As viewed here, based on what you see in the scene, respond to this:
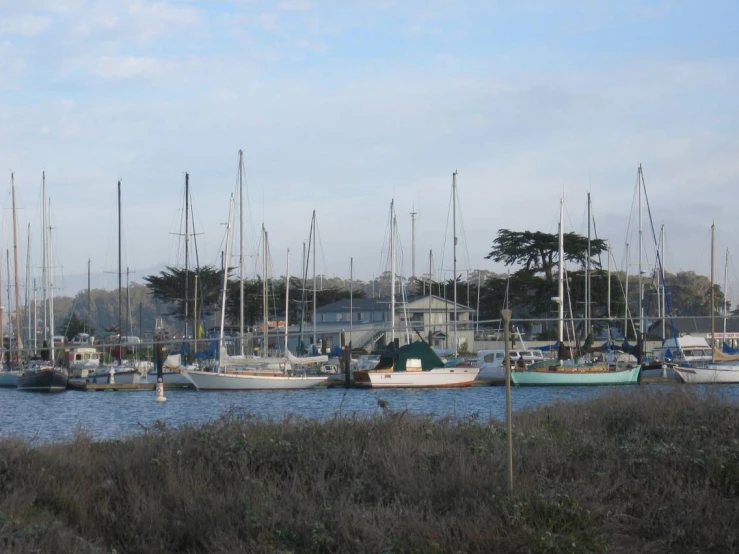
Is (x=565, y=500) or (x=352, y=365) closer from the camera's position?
(x=565, y=500)

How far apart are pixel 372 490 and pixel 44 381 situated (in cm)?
4620

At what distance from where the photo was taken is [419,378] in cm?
5156

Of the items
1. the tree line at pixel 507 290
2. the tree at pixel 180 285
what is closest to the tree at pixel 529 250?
the tree line at pixel 507 290

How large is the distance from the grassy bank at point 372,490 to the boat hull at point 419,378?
35.9 meters

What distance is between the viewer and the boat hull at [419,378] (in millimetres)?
51219

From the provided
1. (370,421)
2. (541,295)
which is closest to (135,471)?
(370,421)

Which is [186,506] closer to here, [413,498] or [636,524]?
[413,498]

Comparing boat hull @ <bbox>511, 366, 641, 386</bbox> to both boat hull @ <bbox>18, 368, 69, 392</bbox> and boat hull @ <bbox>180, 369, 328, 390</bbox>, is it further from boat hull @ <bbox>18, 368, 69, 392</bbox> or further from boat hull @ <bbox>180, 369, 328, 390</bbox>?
boat hull @ <bbox>18, 368, 69, 392</bbox>

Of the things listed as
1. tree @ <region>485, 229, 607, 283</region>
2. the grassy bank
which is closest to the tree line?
tree @ <region>485, 229, 607, 283</region>

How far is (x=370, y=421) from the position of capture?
48.8 ft

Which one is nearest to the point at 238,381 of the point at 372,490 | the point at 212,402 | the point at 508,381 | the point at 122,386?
the point at 122,386

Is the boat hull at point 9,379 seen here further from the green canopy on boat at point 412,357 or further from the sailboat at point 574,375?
the sailboat at point 574,375

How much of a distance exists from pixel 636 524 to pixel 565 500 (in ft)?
3.22

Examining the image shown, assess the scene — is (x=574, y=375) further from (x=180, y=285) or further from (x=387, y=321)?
(x=180, y=285)
